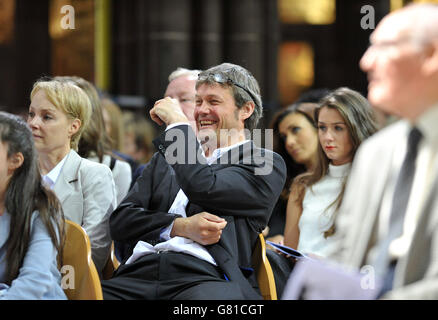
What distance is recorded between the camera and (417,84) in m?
2.04

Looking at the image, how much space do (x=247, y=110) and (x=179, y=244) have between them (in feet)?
2.61

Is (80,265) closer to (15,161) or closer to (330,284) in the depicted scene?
(15,161)

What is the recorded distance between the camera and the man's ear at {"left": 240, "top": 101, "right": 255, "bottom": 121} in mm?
3613

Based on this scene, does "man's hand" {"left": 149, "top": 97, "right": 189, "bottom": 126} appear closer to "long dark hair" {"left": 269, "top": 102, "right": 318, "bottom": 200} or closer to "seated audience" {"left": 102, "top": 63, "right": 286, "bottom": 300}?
"seated audience" {"left": 102, "top": 63, "right": 286, "bottom": 300}

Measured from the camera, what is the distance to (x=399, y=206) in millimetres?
2102

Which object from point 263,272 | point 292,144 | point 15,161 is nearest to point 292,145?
point 292,144

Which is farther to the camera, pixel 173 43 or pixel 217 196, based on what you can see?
pixel 173 43

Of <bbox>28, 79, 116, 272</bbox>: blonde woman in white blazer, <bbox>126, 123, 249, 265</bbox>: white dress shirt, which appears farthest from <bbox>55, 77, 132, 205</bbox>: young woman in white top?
<bbox>126, 123, 249, 265</bbox>: white dress shirt

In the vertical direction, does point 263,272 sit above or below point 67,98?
below

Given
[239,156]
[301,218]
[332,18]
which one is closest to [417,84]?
[239,156]

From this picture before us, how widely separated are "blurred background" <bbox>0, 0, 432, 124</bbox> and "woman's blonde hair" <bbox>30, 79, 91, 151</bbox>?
3.89m

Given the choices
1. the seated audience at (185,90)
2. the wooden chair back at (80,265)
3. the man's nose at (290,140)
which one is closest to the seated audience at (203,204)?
the wooden chair back at (80,265)
